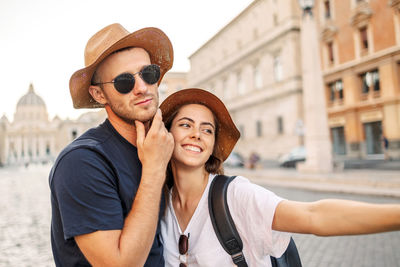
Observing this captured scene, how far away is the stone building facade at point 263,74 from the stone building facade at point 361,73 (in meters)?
3.01

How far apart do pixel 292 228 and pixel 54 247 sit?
1157 mm

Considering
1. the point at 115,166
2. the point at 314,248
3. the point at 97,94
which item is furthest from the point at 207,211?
the point at 314,248

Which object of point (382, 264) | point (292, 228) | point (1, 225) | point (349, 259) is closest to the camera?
point (292, 228)

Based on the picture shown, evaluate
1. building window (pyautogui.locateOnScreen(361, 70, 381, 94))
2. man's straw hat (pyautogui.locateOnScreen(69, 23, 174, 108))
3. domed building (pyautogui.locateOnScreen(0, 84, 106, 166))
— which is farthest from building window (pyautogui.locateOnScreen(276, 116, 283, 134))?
domed building (pyautogui.locateOnScreen(0, 84, 106, 166))

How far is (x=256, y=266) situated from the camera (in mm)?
1729

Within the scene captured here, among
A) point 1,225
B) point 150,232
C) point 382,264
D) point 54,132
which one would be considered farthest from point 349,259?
point 54,132

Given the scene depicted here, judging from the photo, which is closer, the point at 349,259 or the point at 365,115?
the point at 349,259

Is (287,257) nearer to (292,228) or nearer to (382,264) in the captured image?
(292,228)

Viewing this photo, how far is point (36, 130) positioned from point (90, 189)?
130 m

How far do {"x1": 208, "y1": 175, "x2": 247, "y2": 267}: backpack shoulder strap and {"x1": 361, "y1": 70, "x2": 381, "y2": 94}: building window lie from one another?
27.0m

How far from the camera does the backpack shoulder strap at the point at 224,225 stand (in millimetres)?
1695

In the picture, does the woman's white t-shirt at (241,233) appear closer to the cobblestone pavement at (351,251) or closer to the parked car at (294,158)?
the cobblestone pavement at (351,251)

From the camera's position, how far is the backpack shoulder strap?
1.70 metres

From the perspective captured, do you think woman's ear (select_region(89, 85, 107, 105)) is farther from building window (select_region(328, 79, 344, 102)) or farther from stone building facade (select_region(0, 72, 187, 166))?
stone building facade (select_region(0, 72, 187, 166))
